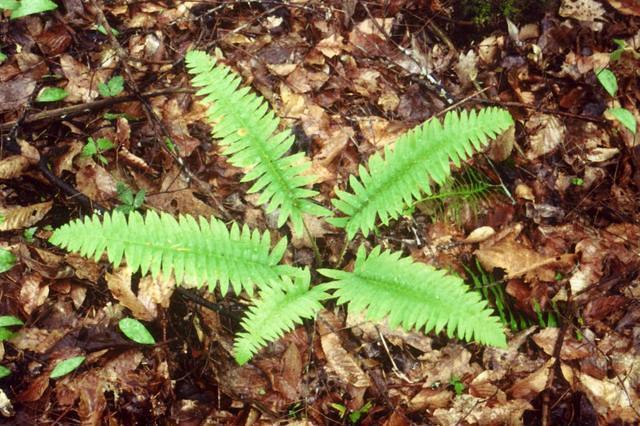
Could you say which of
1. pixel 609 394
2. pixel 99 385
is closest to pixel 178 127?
pixel 99 385

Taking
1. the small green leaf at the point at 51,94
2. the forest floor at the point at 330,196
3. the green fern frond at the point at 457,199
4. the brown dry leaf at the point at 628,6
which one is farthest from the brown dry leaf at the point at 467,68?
the small green leaf at the point at 51,94

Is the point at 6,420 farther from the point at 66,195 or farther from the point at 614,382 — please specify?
the point at 614,382

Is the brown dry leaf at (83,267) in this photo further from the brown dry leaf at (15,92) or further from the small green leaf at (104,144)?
the brown dry leaf at (15,92)

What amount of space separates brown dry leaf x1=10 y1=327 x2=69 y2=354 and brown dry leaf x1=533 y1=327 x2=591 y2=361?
8.81 ft

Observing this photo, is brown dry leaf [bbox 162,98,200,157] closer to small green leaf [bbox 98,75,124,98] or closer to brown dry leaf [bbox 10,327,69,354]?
small green leaf [bbox 98,75,124,98]

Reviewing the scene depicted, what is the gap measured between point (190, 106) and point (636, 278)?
306 centimetres

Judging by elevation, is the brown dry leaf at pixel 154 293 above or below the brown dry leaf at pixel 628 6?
below

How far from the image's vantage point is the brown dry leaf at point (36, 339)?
8.55ft

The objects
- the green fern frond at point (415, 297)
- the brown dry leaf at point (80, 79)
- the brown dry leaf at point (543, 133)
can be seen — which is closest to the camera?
Result: the green fern frond at point (415, 297)

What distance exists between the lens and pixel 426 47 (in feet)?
12.1

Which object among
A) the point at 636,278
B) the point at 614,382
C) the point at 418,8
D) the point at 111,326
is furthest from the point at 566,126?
the point at 111,326

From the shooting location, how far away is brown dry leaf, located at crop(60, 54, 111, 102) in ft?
10.7

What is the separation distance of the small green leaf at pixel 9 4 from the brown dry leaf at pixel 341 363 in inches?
113

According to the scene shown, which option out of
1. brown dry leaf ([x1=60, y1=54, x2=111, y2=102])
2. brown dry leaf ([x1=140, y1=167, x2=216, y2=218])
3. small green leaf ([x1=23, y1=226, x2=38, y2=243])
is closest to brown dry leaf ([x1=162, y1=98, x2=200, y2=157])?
brown dry leaf ([x1=140, y1=167, x2=216, y2=218])
